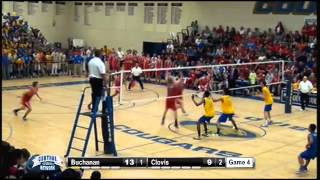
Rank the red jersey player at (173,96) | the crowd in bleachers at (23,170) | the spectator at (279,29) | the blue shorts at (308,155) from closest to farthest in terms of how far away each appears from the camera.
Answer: the crowd in bleachers at (23,170) < the blue shorts at (308,155) < the red jersey player at (173,96) < the spectator at (279,29)

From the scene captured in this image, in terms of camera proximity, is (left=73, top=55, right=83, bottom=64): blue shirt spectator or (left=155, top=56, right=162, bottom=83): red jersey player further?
(left=73, top=55, right=83, bottom=64): blue shirt spectator

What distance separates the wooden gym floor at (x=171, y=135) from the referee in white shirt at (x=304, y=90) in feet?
1.41

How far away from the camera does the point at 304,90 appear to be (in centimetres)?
1964

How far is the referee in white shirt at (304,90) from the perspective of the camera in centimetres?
1952

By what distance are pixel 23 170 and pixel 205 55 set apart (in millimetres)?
23084

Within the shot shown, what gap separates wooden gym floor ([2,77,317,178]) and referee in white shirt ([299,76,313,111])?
1.41 feet

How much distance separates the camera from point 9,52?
2911cm

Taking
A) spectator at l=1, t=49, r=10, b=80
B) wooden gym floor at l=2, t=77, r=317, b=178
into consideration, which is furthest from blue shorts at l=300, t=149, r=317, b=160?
spectator at l=1, t=49, r=10, b=80

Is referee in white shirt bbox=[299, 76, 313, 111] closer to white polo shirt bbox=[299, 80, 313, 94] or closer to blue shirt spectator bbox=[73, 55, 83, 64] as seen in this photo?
white polo shirt bbox=[299, 80, 313, 94]

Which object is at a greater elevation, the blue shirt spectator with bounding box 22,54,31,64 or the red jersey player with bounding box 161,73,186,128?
the blue shirt spectator with bounding box 22,54,31,64

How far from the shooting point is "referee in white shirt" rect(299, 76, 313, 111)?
1952 centimetres

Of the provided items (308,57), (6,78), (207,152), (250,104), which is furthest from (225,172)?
(6,78)
